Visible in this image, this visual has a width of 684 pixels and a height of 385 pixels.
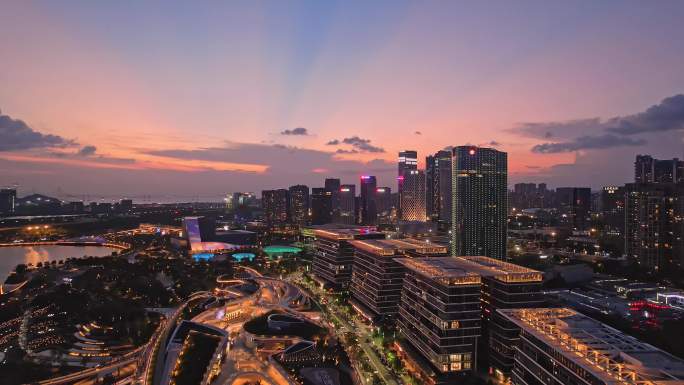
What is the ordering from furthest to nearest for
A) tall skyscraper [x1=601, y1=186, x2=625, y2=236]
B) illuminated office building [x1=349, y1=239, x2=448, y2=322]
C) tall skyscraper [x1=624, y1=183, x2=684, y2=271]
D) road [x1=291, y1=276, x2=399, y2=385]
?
tall skyscraper [x1=601, y1=186, x2=625, y2=236] → tall skyscraper [x1=624, y1=183, x2=684, y2=271] → illuminated office building [x1=349, y1=239, x2=448, y2=322] → road [x1=291, y1=276, x2=399, y2=385]

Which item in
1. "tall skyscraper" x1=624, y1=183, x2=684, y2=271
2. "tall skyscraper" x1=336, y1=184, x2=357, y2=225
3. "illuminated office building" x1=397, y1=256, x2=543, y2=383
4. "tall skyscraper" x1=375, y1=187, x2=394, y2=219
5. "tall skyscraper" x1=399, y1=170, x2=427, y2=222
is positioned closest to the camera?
"illuminated office building" x1=397, y1=256, x2=543, y2=383

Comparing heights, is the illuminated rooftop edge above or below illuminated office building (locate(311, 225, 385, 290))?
above

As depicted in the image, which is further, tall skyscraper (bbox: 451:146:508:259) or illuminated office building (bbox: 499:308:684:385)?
tall skyscraper (bbox: 451:146:508:259)

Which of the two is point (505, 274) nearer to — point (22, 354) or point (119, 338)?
point (119, 338)

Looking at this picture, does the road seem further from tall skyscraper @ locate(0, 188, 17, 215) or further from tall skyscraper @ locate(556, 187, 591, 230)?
tall skyscraper @ locate(0, 188, 17, 215)

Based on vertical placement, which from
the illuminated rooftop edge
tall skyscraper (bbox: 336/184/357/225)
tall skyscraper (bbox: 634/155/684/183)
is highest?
tall skyscraper (bbox: 634/155/684/183)

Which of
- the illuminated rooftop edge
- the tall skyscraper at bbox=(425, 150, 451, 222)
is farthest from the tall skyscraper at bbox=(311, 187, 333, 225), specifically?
the illuminated rooftop edge

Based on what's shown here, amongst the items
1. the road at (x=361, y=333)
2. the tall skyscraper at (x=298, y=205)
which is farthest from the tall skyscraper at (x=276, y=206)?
the road at (x=361, y=333)

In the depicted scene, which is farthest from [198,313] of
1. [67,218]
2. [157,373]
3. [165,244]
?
[67,218]
